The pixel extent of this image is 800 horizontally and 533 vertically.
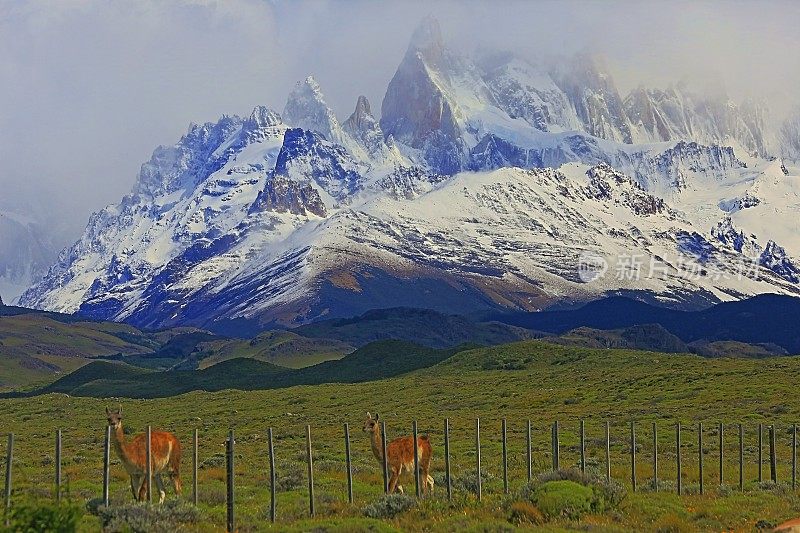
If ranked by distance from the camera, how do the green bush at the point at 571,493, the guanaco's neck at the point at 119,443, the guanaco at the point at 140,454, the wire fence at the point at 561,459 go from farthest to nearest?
the green bush at the point at 571,493 → the guanaco at the point at 140,454 → the guanaco's neck at the point at 119,443 → the wire fence at the point at 561,459

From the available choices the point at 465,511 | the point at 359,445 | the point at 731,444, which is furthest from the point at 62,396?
the point at 465,511

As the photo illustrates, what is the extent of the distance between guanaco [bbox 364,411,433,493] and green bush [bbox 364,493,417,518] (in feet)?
11.6

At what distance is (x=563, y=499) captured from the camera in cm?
3084

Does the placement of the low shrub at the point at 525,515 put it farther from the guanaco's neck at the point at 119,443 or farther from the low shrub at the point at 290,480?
the low shrub at the point at 290,480

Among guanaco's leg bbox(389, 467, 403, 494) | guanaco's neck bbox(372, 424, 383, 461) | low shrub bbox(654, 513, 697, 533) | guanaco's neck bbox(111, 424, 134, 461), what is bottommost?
low shrub bbox(654, 513, 697, 533)

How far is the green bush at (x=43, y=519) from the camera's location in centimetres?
2058

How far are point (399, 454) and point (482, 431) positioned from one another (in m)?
43.5

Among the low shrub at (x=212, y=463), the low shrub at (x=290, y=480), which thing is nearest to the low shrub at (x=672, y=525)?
the low shrub at (x=290, y=480)

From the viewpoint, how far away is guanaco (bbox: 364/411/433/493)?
34531mm

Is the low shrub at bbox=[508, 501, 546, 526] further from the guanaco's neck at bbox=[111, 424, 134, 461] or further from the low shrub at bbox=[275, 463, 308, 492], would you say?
the low shrub at bbox=[275, 463, 308, 492]

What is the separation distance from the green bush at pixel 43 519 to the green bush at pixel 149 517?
2282 mm

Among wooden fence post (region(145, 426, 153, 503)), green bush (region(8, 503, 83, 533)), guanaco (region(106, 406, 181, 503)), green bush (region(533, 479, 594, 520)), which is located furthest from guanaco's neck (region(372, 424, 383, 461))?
green bush (region(8, 503, 83, 533))

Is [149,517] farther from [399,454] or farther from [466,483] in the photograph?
[466,483]

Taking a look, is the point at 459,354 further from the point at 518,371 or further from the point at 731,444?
the point at 731,444
